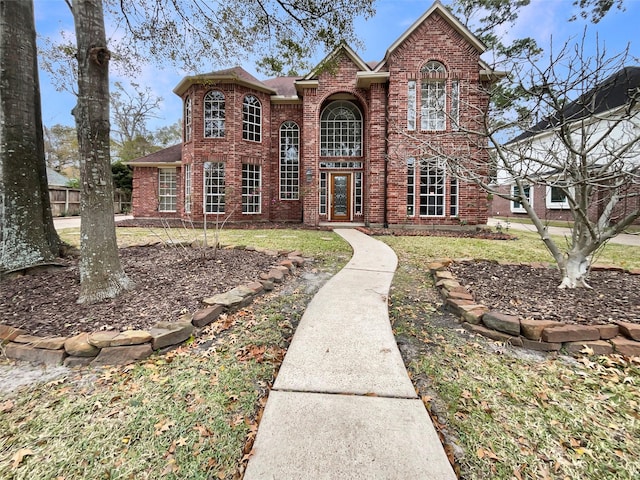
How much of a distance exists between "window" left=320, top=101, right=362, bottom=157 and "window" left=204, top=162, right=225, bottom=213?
15.6 ft

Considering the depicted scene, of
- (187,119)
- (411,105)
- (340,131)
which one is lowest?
(340,131)

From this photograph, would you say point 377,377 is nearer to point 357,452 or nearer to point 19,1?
point 357,452

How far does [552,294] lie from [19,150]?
290 inches

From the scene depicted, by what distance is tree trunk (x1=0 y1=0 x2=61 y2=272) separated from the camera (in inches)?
161

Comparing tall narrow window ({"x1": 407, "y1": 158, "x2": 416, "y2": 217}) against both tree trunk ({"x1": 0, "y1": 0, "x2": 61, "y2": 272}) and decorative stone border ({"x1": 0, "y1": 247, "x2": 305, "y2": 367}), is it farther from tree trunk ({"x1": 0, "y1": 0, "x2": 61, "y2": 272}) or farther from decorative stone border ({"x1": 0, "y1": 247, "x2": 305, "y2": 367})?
tree trunk ({"x1": 0, "y1": 0, "x2": 61, "y2": 272})

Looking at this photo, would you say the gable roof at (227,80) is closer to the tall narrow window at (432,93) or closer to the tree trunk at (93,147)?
the tall narrow window at (432,93)

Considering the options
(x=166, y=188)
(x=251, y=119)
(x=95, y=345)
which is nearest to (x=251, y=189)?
(x=251, y=119)

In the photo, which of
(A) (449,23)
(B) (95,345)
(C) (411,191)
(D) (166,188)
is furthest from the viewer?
(D) (166,188)

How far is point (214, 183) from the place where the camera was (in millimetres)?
13508

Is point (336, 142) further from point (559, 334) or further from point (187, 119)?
point (559, 334)

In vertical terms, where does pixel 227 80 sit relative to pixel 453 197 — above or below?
above

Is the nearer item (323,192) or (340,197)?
(323,192)

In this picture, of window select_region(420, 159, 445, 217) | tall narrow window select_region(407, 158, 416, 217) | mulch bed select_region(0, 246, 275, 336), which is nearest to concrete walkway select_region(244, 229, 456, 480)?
mulch bed select_region(0, 246, 275, 336)

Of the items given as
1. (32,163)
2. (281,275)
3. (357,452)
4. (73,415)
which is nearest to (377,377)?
(357,452)
